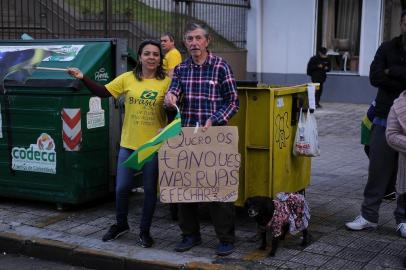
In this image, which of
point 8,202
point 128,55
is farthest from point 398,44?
point 8,202

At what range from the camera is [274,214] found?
4.48m

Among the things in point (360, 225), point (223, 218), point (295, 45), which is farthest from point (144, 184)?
point (295, 45)

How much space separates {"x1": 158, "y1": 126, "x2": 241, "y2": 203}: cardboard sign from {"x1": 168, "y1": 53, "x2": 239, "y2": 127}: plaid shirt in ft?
0.54

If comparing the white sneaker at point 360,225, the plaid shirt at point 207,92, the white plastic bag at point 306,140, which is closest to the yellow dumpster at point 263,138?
the white plastic bag at point 306,140

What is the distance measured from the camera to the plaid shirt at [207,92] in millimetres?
4453

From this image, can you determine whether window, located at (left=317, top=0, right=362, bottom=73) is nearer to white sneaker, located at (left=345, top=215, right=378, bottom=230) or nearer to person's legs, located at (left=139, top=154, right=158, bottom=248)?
white sneaker, located at (left=345, top=215, right=378, bottom=230)

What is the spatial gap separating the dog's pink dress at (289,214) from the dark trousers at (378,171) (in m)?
0.74

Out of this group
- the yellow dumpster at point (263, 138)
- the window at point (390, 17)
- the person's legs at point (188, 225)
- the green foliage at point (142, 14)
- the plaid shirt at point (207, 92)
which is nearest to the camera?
the plaid shirt at point (207, 92)

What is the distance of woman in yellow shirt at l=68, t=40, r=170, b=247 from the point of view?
186 inches

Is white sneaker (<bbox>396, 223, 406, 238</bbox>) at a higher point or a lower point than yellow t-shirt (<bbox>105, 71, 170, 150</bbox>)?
lower

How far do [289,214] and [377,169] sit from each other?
979 mm

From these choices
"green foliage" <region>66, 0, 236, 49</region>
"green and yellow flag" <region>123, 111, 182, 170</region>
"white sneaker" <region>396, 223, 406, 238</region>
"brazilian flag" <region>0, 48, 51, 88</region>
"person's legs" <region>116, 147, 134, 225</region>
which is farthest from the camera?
"green foliage" <region>66, 0, 236, 49</region>

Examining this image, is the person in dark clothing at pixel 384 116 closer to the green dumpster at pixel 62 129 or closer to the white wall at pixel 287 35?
the green dumpster at pixel 62 129

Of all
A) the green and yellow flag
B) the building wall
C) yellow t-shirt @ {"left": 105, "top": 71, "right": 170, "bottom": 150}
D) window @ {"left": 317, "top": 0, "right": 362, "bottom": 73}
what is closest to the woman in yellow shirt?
yellow t-shirt @ {"left": 105, "top": 71, "right": 170, "bottom": 150}
